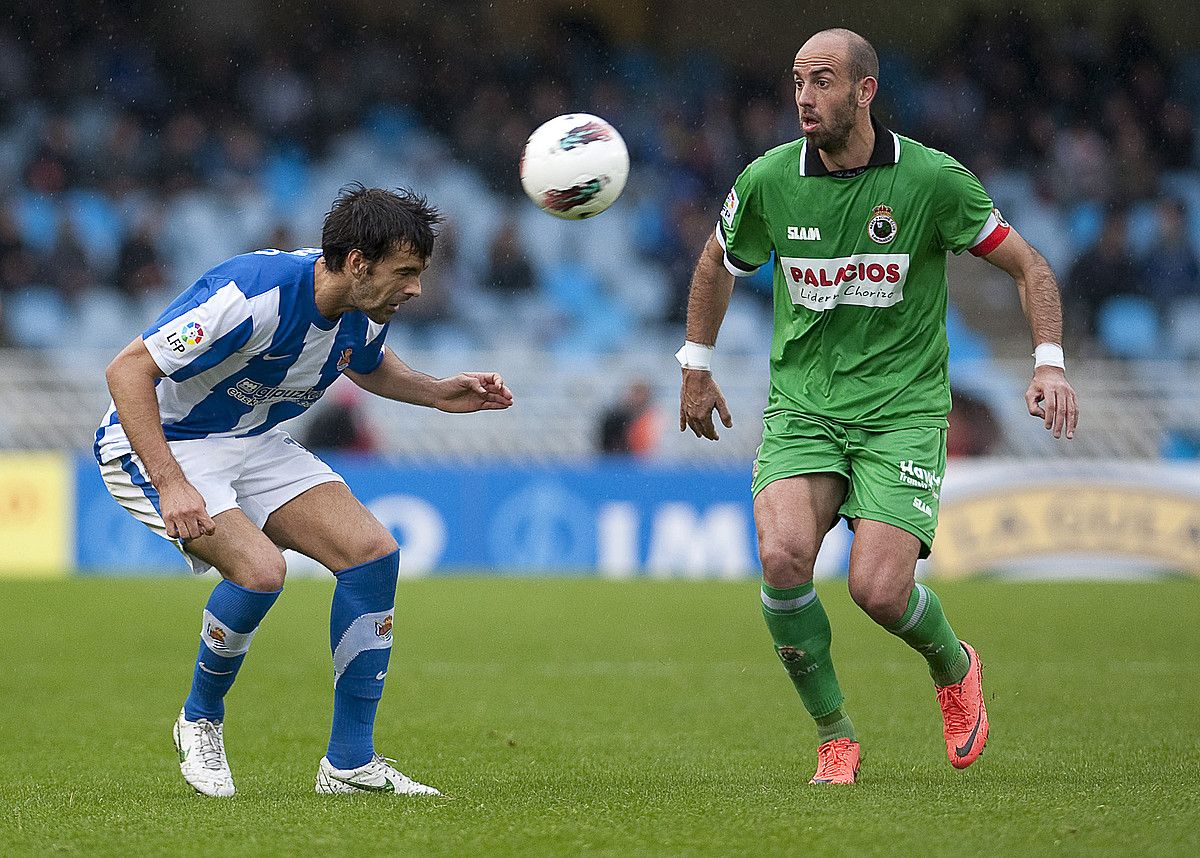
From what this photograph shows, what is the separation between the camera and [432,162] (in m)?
20.6

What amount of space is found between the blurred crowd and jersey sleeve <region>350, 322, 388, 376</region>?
12.6 m

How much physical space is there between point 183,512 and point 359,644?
781 millimetres

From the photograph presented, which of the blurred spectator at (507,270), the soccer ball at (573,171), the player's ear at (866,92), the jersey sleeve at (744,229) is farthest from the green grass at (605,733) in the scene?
the blurred spectator at (507,270)

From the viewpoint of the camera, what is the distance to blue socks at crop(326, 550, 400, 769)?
5312mm

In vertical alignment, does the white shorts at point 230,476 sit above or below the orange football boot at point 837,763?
above

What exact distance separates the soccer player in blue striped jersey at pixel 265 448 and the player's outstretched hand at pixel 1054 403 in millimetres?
1850

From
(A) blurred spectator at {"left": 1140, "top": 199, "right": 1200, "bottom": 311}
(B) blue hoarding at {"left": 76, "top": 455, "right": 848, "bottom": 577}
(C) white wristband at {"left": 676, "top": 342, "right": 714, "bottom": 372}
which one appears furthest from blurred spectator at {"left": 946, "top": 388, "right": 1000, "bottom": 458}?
(C) white wristband at {"left": 676, "top": 342, "right": 714, "bottom": 372}

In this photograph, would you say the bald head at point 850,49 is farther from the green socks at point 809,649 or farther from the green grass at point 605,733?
the green grass at point 605,733

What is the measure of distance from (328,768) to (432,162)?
15910 millimetres

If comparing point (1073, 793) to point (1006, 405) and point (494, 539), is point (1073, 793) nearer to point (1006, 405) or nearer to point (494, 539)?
point (494, 539)

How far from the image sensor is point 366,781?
5262mm

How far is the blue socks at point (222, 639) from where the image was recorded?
5.19 m

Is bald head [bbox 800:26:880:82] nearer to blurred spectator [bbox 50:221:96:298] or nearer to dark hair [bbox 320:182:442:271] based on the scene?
dark hair [bbox 320:182:442:271]

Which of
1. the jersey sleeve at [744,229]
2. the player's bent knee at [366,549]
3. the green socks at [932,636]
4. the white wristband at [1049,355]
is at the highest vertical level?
the jersey sleeve at [744,229]
